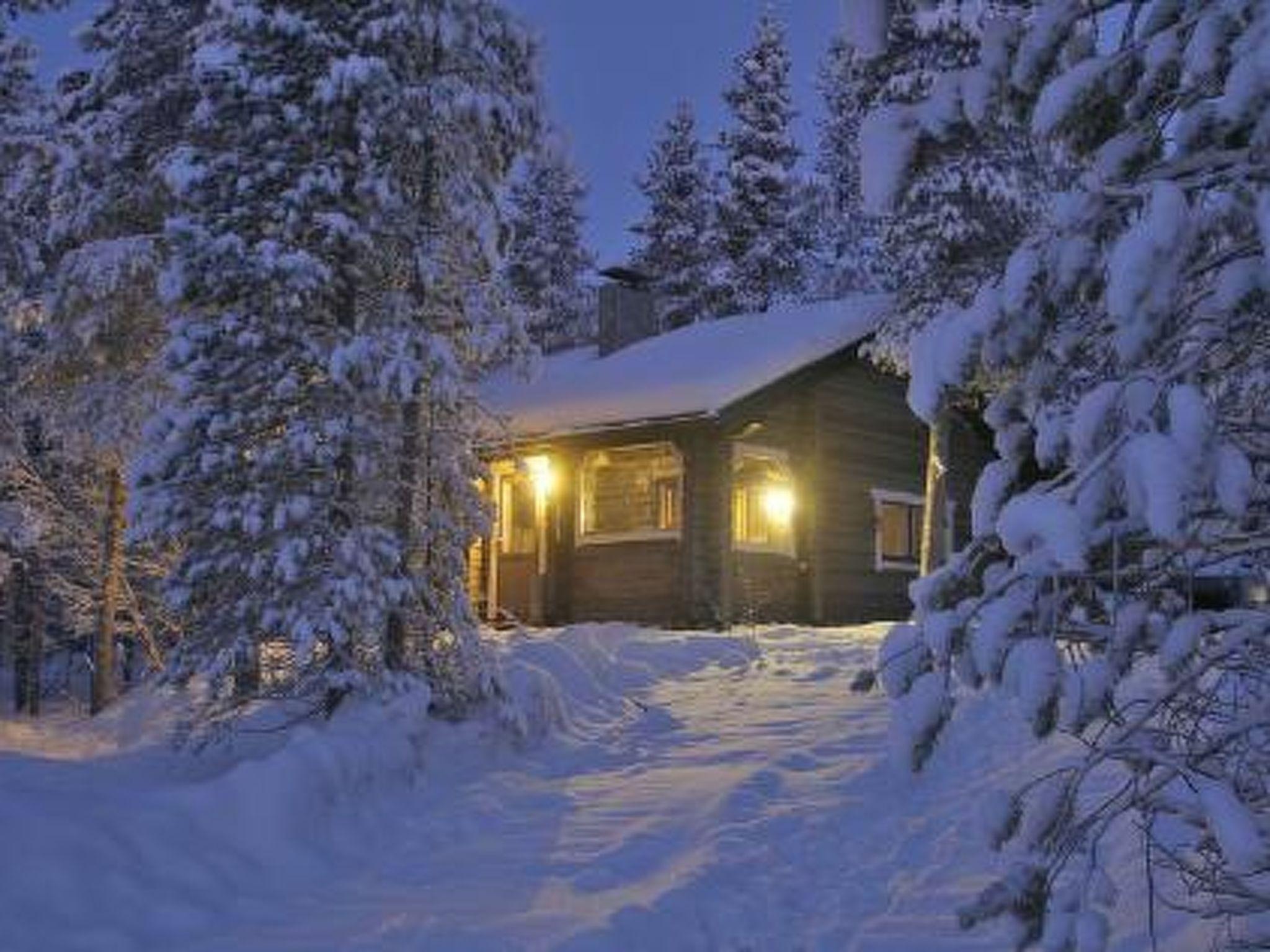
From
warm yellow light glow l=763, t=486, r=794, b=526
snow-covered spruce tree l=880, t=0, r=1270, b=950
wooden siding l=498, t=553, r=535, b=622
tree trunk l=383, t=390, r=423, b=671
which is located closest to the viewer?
snow-covered spruce tree l=880, t=0, r=1270, b=950

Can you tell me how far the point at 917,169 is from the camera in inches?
159

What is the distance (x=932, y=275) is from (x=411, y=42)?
408 inches

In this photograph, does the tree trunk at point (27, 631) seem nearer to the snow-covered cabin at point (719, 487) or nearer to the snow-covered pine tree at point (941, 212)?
the snow-covered cabin at point (719, 487)

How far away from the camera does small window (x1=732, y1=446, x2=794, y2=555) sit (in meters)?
22.0

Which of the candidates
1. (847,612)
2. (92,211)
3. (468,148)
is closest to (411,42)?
(468,148)

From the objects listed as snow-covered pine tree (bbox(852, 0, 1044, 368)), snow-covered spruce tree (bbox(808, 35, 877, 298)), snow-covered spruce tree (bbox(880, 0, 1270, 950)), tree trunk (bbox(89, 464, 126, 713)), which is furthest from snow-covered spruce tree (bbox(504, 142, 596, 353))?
snow-covered spruce tree (bbox(880, 0, 1270, 950))

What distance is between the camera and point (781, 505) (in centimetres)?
2253

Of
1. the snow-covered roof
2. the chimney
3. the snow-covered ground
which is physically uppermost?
the chimney

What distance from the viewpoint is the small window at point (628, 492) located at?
72.6 ft

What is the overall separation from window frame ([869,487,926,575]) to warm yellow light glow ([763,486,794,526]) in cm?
201

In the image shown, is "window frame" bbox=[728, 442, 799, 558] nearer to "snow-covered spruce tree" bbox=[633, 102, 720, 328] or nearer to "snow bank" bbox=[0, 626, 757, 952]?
"snow bank" bbox=[0, 626, 757, 952]

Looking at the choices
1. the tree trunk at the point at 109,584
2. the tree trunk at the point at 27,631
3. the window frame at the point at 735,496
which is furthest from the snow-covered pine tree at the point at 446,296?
the tree trunk at the point at 27,631

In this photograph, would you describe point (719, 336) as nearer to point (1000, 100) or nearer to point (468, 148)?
point (468, 148)

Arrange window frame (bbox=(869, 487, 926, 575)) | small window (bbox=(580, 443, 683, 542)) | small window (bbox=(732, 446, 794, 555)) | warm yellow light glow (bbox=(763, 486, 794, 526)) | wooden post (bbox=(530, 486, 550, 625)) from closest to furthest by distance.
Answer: small window (bbox=(732, 446, 794, 555)), small window (bbox=(580, 443, 683, 542)), warm yellow light glow (bbox=(763, 486, 794, 526)), wooden post (bbox=(530, 486, 550, 625)), window frame (bbox=(869, 487, 926, 575))
